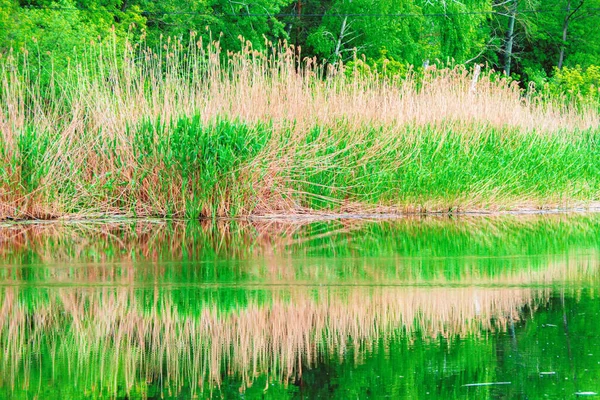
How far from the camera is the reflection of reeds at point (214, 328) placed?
212 inches

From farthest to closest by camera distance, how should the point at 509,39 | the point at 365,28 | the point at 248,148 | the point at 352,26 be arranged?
the point at 509,39
the point at 352,26
the point at 365,28
the point at 248,148

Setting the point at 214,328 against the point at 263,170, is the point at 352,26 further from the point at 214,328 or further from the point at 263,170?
the point at 214,328

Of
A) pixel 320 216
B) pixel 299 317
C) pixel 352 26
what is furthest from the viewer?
pixel 352 26

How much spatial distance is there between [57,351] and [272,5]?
3059 cm

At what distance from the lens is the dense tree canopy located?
84.0ft

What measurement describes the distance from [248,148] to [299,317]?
7.98 metres

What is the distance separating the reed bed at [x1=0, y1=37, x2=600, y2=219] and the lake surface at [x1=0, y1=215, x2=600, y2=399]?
8.60ft

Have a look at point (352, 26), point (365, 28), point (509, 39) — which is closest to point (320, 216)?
point (365, 28)

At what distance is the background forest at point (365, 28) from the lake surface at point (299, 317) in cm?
1360

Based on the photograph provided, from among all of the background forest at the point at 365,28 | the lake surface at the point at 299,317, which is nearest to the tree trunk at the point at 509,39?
the background forest at the point at 365,28

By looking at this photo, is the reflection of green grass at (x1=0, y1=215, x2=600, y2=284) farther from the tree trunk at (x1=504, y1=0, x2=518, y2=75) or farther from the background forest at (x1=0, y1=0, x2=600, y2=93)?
the tree trunk at (x1=504, y1=0, x2=518, y2=75)

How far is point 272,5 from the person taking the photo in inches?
1404

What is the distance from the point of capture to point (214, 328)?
6.48 meters

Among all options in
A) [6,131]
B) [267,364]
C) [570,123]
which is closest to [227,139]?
[6,131]
